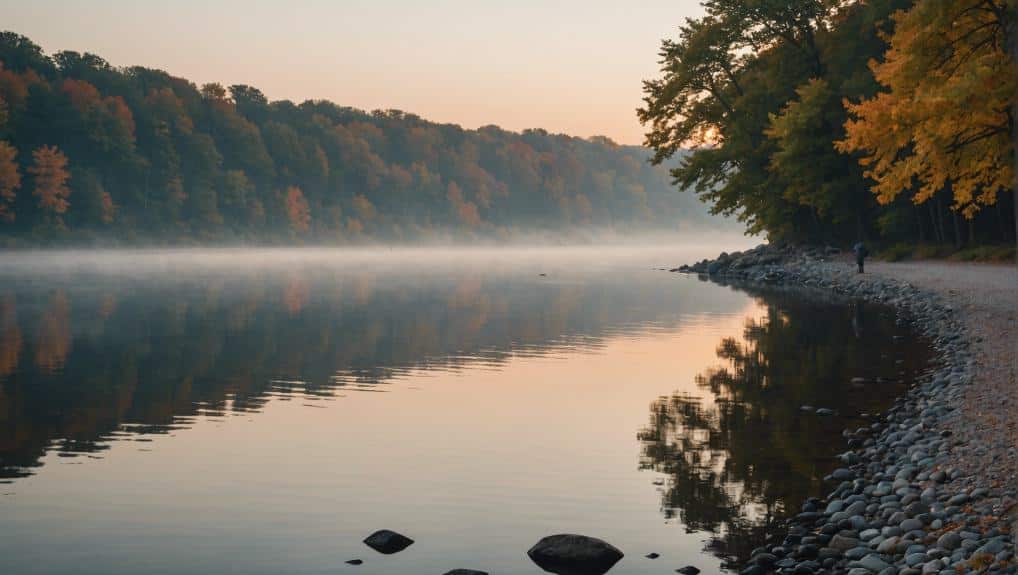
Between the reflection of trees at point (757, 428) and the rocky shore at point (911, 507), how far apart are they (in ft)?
1.48

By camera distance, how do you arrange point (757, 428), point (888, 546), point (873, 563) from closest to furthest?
point (873, 563), point (888, 546), point (757, 428)

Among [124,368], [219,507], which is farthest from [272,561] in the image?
[124,368]

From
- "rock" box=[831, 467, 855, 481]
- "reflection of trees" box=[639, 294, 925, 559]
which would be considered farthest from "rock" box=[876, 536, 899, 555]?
"rock" box=[831, 467, 855, 481]

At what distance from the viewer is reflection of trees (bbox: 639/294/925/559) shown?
457 inches

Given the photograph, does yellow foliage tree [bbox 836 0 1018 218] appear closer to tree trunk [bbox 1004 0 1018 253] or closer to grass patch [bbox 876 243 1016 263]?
tree trunk [bbox 1004 0 1018 253]

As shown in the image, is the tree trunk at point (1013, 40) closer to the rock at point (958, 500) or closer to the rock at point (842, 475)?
the rock at point (842, 475)

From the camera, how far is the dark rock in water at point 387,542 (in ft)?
33.8

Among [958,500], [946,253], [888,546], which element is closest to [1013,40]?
[958,500]

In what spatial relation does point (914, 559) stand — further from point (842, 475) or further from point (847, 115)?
point (847, 115)

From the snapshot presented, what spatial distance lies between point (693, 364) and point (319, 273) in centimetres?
5288

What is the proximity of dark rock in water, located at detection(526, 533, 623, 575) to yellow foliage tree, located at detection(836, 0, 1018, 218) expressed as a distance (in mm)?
20086

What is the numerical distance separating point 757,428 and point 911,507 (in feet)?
19.3

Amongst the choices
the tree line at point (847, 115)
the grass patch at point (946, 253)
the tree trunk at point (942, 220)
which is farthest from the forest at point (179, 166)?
the tree trunk at point (942, 220)

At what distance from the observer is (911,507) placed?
402 inches
